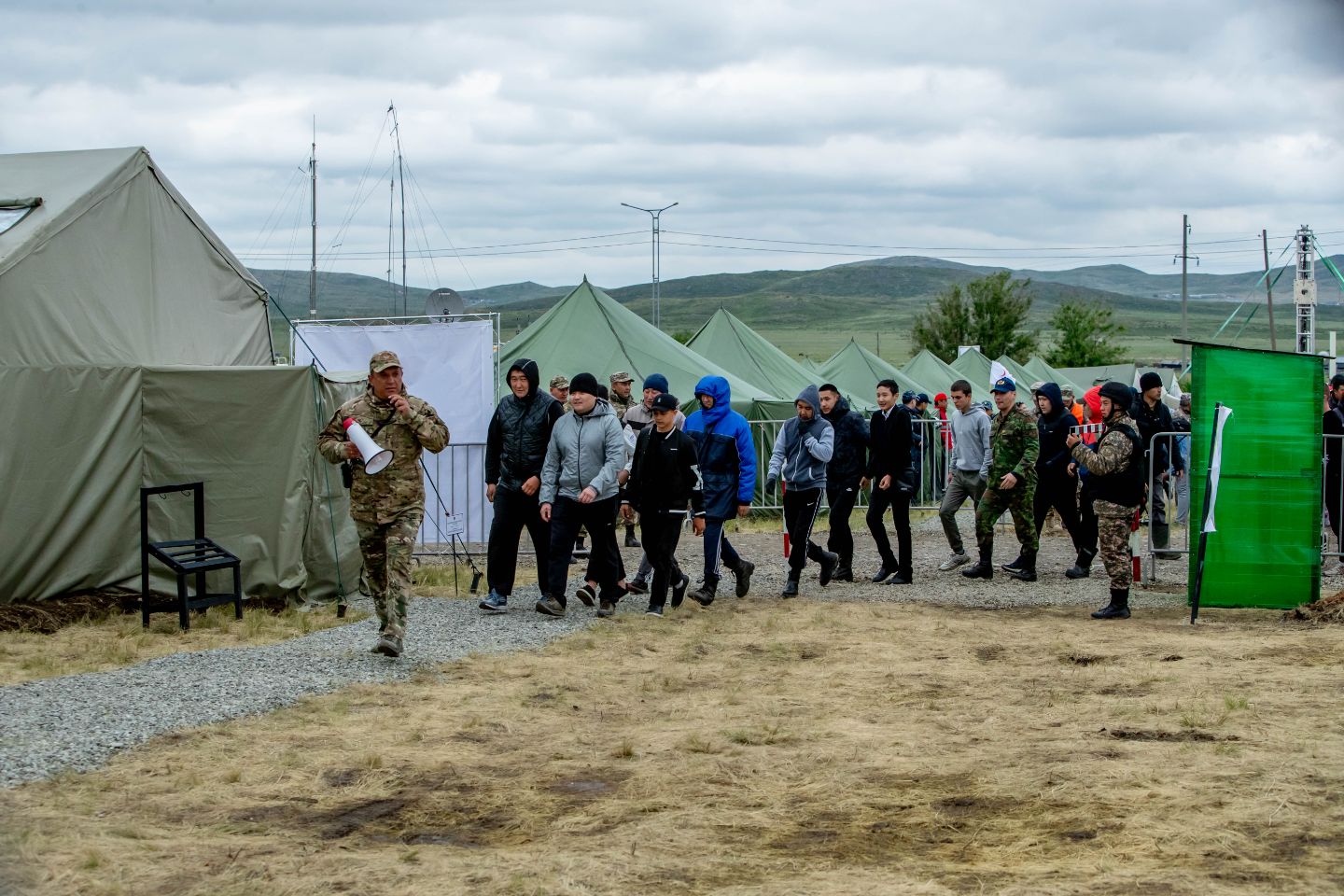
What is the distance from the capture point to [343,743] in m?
7.20

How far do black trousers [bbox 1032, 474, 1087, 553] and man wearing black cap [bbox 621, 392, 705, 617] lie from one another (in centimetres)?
409

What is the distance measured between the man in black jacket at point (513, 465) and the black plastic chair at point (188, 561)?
6.57ft

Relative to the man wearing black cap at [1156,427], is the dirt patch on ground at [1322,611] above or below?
below

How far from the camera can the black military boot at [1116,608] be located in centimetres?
1138

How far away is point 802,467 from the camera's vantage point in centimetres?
1248

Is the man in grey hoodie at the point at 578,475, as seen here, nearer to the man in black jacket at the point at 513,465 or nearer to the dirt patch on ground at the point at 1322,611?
the man in black jacket at the point at 513,465

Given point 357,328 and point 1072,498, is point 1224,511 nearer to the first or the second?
point 1072,498

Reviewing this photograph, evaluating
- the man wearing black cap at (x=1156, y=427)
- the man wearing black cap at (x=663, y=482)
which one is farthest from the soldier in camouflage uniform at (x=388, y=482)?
the man wearing black cap at (x=1156, y=427)

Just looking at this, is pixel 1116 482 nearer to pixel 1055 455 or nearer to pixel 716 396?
pixel 1055 455

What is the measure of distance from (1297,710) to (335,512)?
788 centimetres

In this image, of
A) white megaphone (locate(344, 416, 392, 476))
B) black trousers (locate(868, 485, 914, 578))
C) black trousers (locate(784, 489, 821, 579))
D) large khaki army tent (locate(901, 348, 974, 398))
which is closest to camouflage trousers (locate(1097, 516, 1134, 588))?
black trousers (locate(868, 485, 914, 578))

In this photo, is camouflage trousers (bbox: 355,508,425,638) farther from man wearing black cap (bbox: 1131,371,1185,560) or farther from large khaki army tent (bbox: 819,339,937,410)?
large khaki army tent (bbox: 819,339,937,410)

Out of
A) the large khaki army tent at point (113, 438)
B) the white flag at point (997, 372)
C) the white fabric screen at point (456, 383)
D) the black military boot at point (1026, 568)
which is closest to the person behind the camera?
the large khaki army tent at point (113, 438)

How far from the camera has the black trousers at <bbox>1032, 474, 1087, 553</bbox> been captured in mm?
13570
